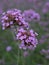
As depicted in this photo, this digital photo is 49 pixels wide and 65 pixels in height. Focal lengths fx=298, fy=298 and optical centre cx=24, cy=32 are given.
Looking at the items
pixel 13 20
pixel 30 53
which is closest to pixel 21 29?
pixel 13 20

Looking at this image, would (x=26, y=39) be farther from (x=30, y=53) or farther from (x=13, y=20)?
(x=30, y=53)

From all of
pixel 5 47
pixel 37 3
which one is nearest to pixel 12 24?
pixel 5 47

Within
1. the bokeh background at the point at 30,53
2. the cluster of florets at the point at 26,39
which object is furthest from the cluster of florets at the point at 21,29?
the bokeh background at the point at 30,53

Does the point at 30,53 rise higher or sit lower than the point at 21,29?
higher

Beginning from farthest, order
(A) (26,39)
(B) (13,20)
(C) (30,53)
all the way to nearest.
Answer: (C) (30,53) < (B) (13,20) < (A) (26,39)

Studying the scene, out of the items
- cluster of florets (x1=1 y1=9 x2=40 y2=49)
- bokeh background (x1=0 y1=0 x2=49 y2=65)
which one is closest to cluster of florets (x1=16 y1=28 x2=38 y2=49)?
cluster of florets (x1=1 y1=9 x2=40 y2=49)

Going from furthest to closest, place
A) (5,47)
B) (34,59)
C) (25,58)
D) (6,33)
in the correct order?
1. (6,33)
2. (5,47)
3. (34,59)
4. (25,58)

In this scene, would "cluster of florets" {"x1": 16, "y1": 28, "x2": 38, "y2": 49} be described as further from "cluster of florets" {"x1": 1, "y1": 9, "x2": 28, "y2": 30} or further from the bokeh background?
the bokeh background

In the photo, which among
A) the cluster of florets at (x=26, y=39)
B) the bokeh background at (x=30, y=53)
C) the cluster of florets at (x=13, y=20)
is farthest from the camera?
the bokeh background at (x=30, y=53)

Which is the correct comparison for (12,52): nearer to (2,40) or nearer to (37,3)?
(2,40)

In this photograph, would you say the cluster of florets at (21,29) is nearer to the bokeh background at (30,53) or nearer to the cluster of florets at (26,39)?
the cluster of florets at (26,39)

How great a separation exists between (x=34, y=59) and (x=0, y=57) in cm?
35

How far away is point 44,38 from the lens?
10.2 ft

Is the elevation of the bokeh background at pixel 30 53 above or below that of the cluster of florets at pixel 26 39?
above
